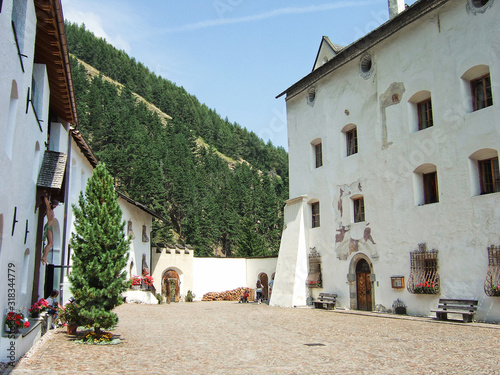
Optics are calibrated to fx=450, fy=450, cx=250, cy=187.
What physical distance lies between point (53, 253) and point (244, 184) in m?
60.4

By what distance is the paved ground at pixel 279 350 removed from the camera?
23.4ft

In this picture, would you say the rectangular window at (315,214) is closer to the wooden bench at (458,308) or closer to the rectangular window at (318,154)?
the rectangular window at (318,154)

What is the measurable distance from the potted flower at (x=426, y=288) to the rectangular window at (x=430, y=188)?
3005 millimetres

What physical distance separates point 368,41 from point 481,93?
237 inches

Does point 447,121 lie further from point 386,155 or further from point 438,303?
point 438,303

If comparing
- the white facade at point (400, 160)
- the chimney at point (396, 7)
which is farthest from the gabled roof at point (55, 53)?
the chimney at point (396, 7)

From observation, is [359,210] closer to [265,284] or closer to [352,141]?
[352,141]

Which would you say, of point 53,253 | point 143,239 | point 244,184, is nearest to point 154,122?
point 244,184

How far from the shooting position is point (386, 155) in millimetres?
18172

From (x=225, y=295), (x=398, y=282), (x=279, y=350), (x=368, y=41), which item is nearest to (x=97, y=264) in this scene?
(x=279, y=350)

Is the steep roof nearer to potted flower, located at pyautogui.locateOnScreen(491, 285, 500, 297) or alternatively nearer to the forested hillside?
potted flower, located at pyautogui.locateOnScreen(491, 285, 500, 297)

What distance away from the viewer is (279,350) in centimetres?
905

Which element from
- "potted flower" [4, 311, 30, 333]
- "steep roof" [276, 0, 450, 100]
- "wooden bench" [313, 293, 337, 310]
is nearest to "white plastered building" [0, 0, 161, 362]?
"potted flower" [4, 311, 30, 333]

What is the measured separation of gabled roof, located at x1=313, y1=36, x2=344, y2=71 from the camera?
22.7 meters
